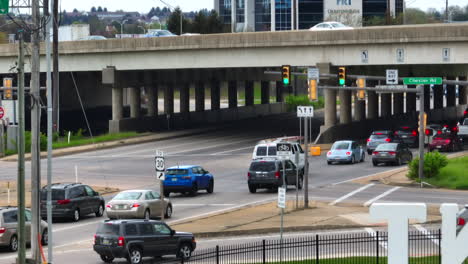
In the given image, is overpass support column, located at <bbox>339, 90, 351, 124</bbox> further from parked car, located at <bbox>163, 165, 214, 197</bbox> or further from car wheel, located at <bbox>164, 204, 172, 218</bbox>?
car wheel, located at <bbox>164, 204, 172, 218</bbox>

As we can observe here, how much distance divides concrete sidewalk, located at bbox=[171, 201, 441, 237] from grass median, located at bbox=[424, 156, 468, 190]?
28.4ft

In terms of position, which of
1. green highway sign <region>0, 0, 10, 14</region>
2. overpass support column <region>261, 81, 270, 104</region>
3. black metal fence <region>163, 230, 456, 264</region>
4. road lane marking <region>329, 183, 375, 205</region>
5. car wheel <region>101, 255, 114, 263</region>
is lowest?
road lane marking <region>329, 183, 375, 205</region>

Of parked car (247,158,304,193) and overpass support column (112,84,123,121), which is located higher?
overpass support column (112,84,123,121)

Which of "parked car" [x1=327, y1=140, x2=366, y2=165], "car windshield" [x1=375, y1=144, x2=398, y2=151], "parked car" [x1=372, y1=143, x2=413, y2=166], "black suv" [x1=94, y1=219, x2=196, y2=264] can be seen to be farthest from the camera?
"parked car" [x1=327, y1=140, x2=366, y2=165]

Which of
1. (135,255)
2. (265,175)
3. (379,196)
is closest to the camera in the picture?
(135,255)

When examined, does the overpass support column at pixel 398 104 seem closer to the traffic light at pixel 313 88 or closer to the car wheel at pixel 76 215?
the traffic light at pixel 313 88

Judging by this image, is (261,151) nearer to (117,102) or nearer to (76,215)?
(76,215)

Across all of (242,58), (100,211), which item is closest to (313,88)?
(100,211)

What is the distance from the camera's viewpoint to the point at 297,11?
156m

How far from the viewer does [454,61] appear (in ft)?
219

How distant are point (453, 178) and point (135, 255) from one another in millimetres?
24909

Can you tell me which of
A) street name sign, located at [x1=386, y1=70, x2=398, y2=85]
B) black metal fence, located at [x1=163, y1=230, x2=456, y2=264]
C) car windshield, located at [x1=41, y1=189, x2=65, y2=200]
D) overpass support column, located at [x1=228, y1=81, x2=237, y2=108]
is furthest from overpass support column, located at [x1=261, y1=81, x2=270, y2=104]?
black metal fence, located at [x1=163, y1=230, x2=456, y2=264]

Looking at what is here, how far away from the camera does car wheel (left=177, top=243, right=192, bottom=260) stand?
29172mm

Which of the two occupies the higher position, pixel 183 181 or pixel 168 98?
pixel 168 98
